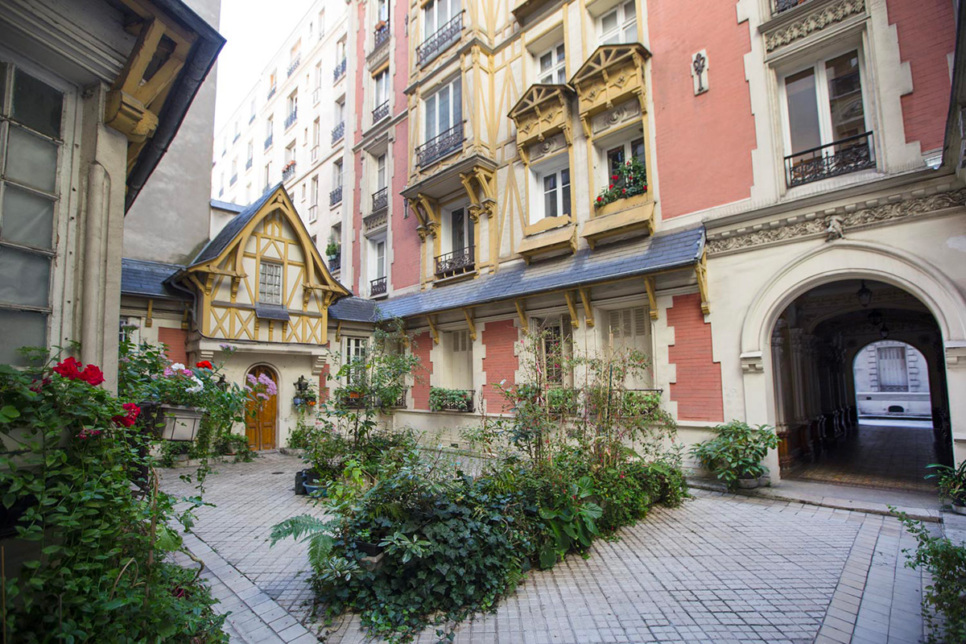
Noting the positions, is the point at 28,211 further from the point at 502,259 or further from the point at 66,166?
the point at 502,259

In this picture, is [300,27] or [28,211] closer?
[28,211]

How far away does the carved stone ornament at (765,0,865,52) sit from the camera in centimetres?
693

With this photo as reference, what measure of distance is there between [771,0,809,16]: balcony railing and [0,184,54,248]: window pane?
979 centimetres

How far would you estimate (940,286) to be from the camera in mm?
5949

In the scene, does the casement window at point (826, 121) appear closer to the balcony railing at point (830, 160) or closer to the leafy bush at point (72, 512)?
the balcony railing at point (830, 160)

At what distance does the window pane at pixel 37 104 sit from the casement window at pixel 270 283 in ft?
31.3

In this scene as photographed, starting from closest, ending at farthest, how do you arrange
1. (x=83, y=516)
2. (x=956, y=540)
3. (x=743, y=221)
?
(x=83, y=516) → (x=956, y=540) → (x=743, y=221)

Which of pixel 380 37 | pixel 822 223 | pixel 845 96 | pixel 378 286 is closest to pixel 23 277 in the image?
pixel 822 223

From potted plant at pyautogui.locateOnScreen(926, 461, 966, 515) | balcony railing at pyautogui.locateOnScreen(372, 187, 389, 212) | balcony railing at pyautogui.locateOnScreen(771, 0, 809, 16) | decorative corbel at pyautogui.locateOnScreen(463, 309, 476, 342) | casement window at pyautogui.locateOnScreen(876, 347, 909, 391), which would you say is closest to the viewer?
potted plant at pyautogui.locateOnScreen(926, 461, 966, 515)

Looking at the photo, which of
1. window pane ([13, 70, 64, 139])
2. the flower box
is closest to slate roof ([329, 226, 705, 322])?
the flower box

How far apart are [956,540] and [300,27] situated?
2820 cm

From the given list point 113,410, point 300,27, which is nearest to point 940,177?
point 113,410

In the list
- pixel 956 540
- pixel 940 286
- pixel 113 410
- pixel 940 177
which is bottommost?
pixel 956 540

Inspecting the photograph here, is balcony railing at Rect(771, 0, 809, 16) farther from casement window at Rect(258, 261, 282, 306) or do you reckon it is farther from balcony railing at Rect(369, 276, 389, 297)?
casement window at Rect(258, 261, 282, 306)
